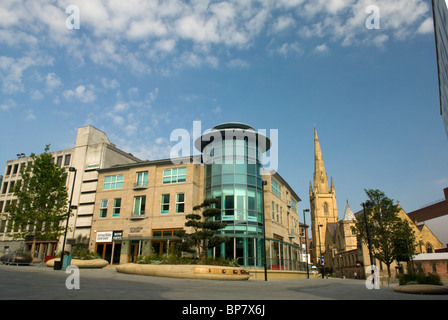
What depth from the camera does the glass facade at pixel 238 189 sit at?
Answer: 100 ft

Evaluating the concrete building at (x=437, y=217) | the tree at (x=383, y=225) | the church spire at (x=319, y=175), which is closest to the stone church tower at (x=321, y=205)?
the church spire at (x=319, y=175)

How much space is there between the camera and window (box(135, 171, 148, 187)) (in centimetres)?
3659

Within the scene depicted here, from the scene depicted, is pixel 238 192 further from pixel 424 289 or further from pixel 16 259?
pixel 16 259

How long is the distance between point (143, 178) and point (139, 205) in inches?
128

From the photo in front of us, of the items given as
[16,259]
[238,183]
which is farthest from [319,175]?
[16,259]

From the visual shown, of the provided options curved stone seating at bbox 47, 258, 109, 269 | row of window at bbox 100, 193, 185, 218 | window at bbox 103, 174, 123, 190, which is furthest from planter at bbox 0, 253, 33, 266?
window at bbox 103, 174, 123, 190

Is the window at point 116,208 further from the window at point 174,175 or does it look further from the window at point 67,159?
the window at point 67,159

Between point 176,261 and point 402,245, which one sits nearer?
point 176,261

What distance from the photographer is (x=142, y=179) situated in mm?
36938

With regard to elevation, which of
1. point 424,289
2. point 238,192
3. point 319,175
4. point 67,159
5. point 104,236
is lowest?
point 424,289

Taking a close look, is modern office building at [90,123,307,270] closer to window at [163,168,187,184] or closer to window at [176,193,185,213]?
window at [176,193,185,213]
